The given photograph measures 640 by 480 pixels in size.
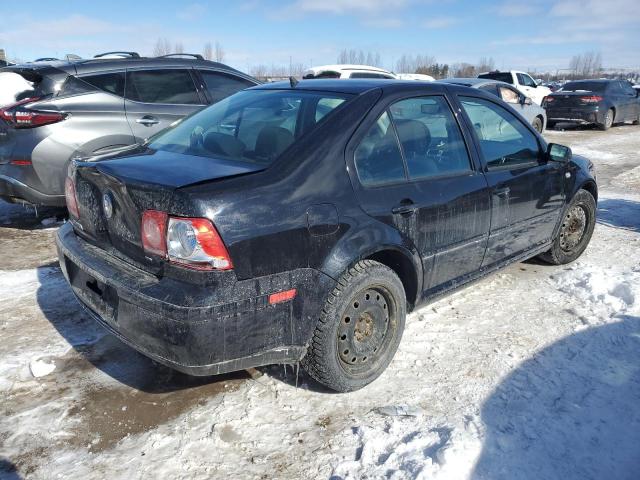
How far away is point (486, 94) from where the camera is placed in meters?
3.80

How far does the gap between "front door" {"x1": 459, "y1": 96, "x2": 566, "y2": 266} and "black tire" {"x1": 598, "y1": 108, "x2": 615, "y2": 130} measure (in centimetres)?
1350

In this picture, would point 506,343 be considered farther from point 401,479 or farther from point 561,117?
point 561,117

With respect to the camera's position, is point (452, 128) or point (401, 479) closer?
point (401, 479)

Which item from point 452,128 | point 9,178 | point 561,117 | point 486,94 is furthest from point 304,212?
point 561,117

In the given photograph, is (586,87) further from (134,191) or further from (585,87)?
(134,191)

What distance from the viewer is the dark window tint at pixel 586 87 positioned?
52.1ft

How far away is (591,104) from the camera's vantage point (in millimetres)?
15391

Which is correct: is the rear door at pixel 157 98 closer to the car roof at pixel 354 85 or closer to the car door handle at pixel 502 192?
the car roof at pixel 354 85

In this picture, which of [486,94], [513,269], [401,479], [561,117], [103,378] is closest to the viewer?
[401,479]

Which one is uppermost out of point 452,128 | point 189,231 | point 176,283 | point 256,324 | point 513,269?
point 452,128

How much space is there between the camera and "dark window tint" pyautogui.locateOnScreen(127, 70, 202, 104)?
5617 millimetres

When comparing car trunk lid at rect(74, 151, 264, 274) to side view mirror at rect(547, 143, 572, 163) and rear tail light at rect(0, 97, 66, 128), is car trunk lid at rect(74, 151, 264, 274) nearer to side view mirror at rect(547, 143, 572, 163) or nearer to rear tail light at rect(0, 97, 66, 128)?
rear tail light at rect(0, 97, 66, 128)

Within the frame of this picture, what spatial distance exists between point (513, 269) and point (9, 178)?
477 centimetres

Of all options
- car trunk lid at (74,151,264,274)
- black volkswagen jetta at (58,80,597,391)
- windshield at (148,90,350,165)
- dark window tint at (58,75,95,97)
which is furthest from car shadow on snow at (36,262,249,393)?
dark window tint at (58,75,95,97)
